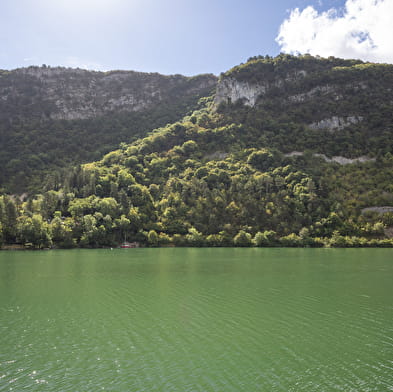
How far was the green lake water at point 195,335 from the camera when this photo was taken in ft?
53.8

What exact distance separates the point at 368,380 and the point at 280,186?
418 ft

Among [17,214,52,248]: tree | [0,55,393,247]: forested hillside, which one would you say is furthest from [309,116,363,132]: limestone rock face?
[17,214,52,248]: tree

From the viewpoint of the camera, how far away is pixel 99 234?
110 m

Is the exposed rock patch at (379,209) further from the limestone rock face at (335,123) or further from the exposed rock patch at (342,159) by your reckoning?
the limestone rock face at (335,123)

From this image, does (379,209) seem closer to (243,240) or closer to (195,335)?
(243,240)

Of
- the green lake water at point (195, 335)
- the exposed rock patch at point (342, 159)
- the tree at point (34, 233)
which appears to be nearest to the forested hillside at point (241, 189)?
the tree at point (34, 233)

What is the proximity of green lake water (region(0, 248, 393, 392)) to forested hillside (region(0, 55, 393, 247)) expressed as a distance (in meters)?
73.0

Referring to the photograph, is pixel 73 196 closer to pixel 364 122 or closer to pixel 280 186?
pixel 280 186

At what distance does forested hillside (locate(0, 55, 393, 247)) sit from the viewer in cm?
11481

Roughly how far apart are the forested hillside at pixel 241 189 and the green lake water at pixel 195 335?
73.0 meters

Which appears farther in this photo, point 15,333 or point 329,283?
point 329,283

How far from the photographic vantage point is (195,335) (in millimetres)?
22625

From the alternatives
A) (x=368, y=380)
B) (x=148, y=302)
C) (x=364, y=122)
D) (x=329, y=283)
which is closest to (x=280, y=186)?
(x=364, y=122)

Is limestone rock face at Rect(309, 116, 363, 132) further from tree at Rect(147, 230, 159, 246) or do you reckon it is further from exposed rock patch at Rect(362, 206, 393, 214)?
tree at Rect(147, 230, 159, 246)
